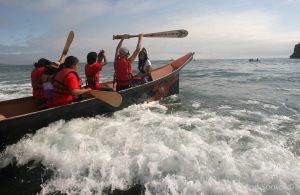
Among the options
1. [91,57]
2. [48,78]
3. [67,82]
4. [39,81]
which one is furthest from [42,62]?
[67,82]

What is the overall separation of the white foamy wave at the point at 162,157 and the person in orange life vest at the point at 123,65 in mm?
1633

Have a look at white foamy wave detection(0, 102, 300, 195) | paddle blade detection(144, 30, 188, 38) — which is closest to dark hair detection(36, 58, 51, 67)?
white foamy wave detection(0, 102, 300, 195)

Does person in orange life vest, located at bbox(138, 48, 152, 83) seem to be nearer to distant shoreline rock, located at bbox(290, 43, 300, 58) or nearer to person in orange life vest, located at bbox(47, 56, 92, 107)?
person in orange life vest, located at bbox(47, 56, 92, 107)

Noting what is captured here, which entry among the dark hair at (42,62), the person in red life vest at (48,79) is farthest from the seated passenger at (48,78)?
the dark hair at (42,62)

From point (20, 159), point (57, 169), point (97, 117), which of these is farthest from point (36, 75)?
point (57, 169)

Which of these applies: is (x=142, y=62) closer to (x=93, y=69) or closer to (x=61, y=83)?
(x=93, y=69)

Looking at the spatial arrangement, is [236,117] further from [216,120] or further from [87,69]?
[87,69]

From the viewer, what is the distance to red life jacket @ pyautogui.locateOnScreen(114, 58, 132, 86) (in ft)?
23.8

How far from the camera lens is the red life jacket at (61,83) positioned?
16.8 ft

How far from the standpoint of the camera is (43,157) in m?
4.51

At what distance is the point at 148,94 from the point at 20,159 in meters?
4.23

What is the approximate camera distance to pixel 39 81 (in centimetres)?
611

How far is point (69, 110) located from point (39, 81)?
1.21 m

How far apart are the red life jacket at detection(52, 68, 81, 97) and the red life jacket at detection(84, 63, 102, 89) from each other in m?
1.15
